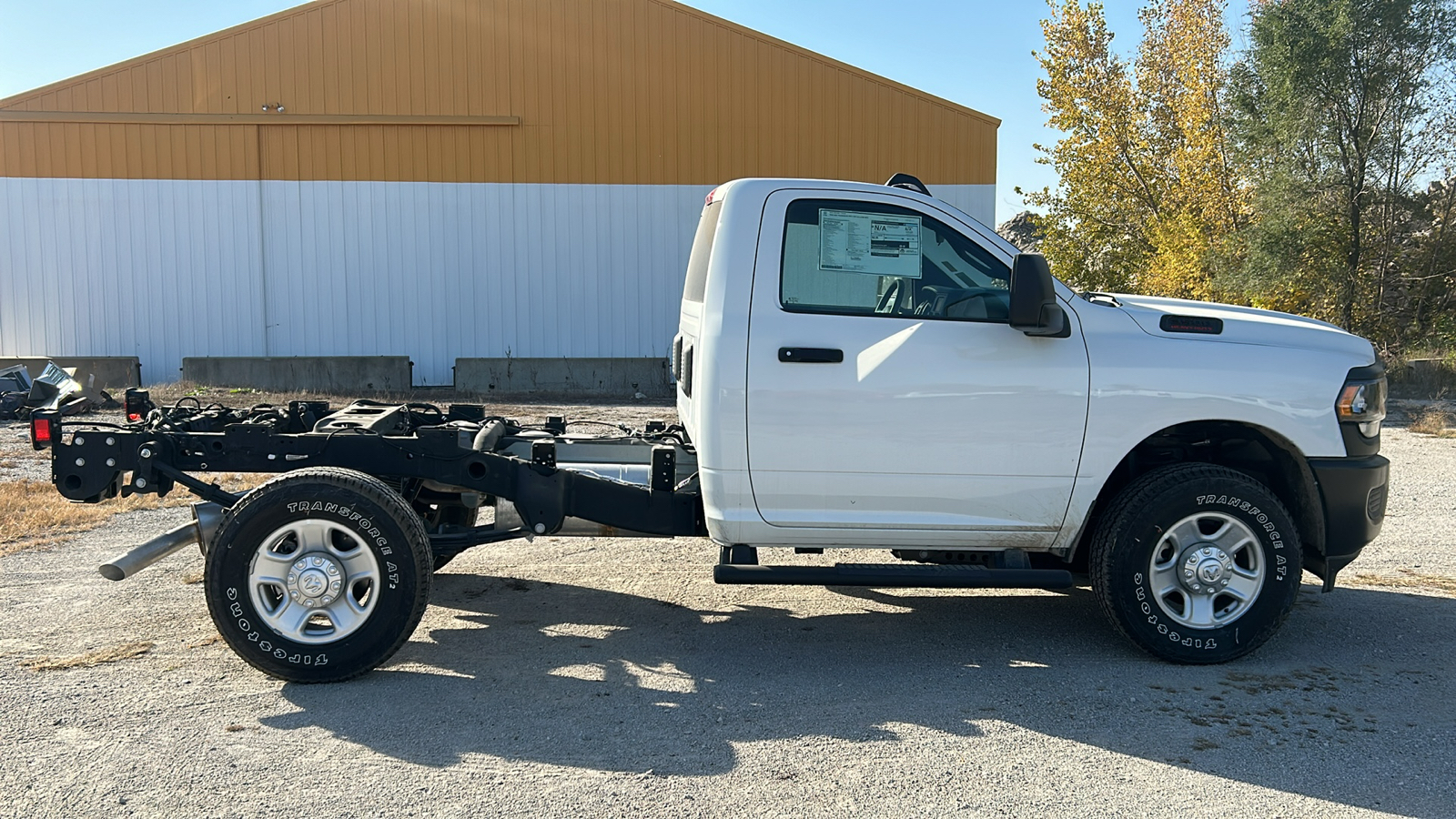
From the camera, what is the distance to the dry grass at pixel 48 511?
7.16 meters

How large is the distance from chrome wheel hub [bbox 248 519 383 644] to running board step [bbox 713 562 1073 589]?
156 centimetres

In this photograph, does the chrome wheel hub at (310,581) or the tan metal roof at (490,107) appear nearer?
the chrome wheel hub at (310,581)

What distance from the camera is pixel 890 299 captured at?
15.4 ft

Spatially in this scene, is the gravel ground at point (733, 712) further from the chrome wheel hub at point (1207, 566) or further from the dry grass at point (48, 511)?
the dry grass at point (48, 511)

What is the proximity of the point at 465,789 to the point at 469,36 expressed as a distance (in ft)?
62.8

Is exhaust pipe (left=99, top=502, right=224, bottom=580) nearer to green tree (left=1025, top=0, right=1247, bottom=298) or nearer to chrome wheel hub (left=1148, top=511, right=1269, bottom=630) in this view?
chrome wheel hub (left=1148, top=511, right=1269, bottom=630)

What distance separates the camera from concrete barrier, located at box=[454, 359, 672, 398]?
20.1m

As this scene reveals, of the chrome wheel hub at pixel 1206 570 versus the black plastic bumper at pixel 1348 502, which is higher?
the black plastic bumper at pixel 1348 502

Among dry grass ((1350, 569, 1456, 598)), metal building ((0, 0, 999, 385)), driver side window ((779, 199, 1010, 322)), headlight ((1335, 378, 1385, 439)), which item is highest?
metal building ((0, 0, 999, 385))

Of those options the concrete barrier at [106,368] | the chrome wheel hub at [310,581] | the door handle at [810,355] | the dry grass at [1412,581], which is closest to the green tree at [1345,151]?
the dry grass at [1412,581]

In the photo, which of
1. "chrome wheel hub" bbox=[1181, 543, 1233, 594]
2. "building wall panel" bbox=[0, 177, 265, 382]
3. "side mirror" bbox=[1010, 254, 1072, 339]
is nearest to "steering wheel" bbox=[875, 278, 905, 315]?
"side mirror" bbox=[1010, 254, 1072, 339]

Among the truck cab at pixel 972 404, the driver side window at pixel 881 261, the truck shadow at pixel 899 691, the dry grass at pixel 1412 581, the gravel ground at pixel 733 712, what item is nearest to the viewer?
the gravel ground at pixel 733 712

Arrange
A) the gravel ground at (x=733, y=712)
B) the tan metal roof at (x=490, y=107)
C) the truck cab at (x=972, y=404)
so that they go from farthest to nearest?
the tan metal roof at (x=490, y=107)
the truck cab at (x=972, y=404)
the gravel ground at (x=733, y=712)

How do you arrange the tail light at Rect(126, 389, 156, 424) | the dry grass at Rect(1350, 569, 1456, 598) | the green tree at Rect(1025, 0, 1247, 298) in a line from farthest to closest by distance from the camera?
the green tree at Rect(1025, 0, 1247, 298), the dry grass at Rect(1350, 569, 1456, 598), the tail light at Rect(126, 389, 156, 424)
